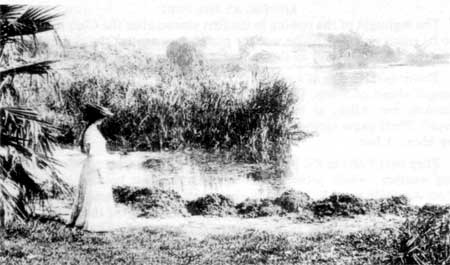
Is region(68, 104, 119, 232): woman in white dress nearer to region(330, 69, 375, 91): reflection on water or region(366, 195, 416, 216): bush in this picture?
region(330, 69, 375, 91): reflection on water

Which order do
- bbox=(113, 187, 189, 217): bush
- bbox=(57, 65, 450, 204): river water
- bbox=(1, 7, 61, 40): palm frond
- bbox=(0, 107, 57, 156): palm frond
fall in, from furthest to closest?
bbox=(113, 187, 189, 217): bush → bbox=(57, 65, 450, 204): river water → bbox=(1, 7, 61, 40): palm frond → bbox=(0, 107, 57, 156): palm frond

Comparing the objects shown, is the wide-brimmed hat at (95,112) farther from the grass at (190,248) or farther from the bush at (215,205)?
the bush at (215,205)

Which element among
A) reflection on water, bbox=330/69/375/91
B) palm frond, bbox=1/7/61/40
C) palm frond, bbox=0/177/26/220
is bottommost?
palm frond, bbox=0/177/26/220

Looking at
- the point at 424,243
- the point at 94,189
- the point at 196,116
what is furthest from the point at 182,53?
the point at 424,243

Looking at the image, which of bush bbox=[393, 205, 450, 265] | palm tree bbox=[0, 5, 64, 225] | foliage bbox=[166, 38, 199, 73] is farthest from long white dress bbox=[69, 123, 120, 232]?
bush bbox=[393, 205, 450, 265]

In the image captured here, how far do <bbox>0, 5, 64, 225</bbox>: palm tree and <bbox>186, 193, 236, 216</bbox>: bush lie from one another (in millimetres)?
1300

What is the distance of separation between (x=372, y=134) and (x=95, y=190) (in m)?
2.62

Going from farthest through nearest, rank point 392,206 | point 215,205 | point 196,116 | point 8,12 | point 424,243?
1. point 196,116
2. point 215,205
3. point 392,206
4. point 8,12
5. point 424,243

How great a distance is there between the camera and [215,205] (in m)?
5.79

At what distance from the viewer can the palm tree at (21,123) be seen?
538 centimetres

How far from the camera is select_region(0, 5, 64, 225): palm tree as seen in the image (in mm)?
5379

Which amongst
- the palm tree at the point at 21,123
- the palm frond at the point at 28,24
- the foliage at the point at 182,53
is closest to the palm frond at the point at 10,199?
the palm tree at the point at 21,123

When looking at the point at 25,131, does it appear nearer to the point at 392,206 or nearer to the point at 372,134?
the point at 372,134

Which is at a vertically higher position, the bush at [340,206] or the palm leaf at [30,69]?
the palm leaf at [30,69]
